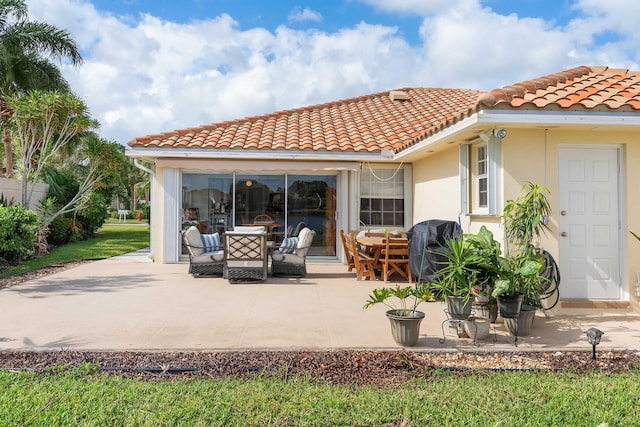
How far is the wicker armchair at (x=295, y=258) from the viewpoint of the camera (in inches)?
499

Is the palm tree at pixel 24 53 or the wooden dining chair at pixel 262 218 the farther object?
the palm tree at pixel 24 53

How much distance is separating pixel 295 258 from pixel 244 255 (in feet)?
5.04

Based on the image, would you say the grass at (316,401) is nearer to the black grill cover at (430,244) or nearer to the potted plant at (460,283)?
the potted plant at (460,283)

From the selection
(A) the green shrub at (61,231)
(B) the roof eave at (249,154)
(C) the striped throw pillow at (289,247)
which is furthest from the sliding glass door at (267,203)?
(A) the green shrub at (61,231)

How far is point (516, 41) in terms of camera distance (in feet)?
53.4

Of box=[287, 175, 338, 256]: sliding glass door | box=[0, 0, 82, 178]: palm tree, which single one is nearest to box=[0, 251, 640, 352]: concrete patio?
box=[287, 175, 338, 256]: sliding glass door

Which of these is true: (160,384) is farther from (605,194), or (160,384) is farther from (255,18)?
(255,18)

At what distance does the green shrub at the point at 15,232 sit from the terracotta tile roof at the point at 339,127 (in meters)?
4.38

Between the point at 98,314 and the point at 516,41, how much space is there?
1565 centimetres

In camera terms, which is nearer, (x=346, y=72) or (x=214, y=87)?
(x=214, y=87)

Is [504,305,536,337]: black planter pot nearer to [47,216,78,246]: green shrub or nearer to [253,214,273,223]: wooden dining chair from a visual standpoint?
[253,214,273,223]: wooden dining chair

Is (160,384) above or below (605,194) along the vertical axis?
below

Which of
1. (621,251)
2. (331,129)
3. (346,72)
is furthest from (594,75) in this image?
(346,72)

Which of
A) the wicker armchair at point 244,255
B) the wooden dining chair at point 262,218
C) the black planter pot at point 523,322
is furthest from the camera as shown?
the wooden dining chair at point 262,218
